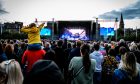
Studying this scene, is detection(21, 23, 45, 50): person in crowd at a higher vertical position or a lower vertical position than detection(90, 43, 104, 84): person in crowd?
higher

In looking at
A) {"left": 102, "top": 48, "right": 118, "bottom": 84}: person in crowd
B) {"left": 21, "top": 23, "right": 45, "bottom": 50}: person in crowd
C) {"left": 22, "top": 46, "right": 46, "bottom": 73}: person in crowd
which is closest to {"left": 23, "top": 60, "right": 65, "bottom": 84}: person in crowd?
{"left": 22, "top": 46, "right": 46, "bottom": 73}: person in crowd

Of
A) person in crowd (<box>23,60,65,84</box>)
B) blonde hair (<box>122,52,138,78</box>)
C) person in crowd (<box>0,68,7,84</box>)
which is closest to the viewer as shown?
person in crowd (<box>23,60,65,84</box>)

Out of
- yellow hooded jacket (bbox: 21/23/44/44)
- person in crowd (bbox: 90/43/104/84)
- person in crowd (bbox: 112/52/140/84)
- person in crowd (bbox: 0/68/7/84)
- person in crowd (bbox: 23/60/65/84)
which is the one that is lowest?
person in crowd (bbox: 90/43/104/84)

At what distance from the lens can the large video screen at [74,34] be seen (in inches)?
2309

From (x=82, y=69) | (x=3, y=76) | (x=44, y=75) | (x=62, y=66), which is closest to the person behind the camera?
(x=44, y=75)

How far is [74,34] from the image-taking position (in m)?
59.3

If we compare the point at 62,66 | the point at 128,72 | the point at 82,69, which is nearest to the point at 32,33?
the point at 62,66

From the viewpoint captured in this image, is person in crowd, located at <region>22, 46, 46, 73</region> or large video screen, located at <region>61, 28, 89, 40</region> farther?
large video screen, located at <region>61, 28, 89, 40</region>

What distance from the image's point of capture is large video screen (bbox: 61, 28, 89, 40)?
192 feet

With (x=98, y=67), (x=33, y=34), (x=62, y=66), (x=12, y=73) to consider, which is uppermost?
(x=33, y=34)

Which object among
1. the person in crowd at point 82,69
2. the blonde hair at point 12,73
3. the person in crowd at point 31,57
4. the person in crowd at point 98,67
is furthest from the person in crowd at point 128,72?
the person in crowd at point 98,67

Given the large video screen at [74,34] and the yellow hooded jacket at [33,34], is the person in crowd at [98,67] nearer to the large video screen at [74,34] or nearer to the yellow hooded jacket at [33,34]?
the yellow hooded jacket at [33,34]

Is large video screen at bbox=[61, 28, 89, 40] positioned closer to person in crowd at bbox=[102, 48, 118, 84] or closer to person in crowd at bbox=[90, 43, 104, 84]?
person in crowd at bbox=[102, 48, 118, 84]

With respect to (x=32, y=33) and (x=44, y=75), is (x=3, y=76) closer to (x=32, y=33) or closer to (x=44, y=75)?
(x=44, y=75)
